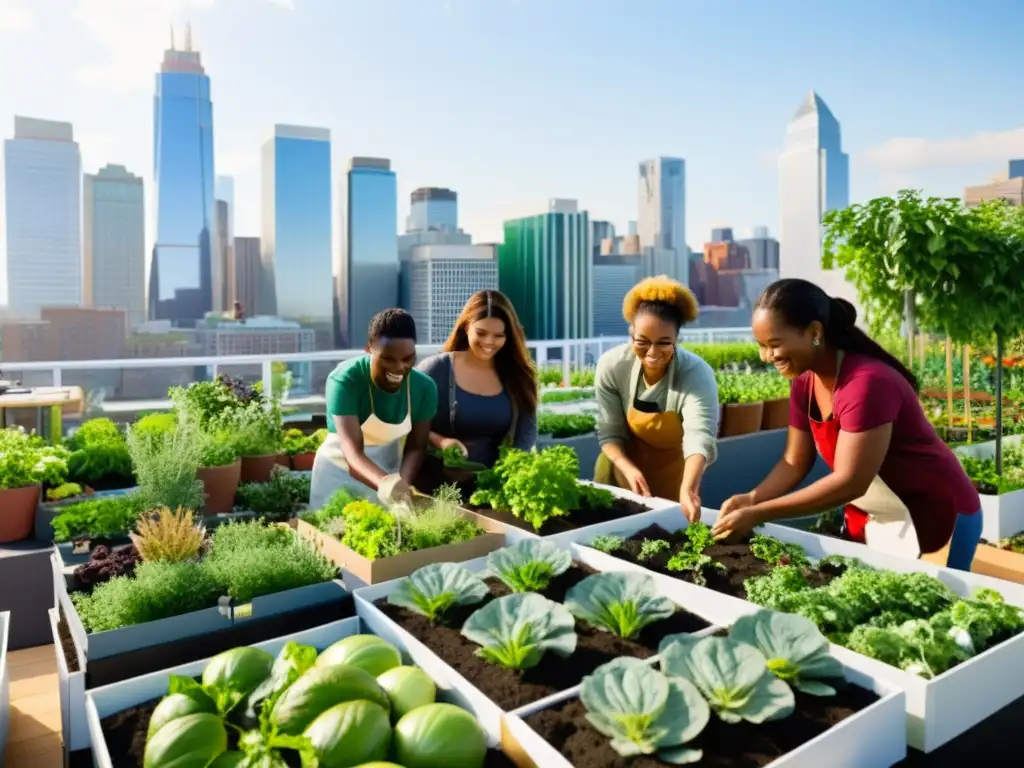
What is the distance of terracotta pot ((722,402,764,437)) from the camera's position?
6.10m

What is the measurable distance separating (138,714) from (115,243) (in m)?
88.5

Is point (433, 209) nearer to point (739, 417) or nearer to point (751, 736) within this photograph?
point (739, 417)

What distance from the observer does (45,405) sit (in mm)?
4328

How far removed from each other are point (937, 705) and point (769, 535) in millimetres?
954

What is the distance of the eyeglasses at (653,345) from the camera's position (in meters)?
2.85

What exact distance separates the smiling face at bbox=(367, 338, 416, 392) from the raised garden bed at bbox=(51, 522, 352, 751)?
0.80 metres

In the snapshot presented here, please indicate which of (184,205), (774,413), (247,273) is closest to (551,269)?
(247,273)

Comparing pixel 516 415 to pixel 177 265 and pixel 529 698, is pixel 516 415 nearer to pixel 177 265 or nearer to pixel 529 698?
pixel 529 698

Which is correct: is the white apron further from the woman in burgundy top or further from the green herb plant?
the woman in burgundy top

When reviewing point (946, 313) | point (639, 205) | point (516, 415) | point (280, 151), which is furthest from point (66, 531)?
point (639, 205)

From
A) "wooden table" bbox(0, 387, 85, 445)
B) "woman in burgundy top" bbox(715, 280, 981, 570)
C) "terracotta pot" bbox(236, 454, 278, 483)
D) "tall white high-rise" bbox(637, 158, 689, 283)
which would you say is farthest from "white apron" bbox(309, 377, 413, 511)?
"tall white high-rise" bbox(637, 158, 689, 283)

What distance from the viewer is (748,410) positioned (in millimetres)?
6180

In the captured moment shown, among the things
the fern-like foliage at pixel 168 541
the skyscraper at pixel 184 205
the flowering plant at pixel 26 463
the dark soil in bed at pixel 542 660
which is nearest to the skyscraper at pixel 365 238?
the skyscraper at pixel 184 205

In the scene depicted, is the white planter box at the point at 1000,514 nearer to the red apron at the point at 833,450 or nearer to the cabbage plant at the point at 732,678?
the red apron at the point at 833,450
